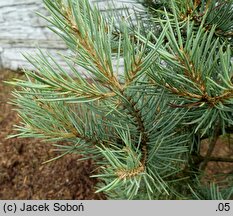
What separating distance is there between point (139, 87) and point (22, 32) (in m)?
2.16

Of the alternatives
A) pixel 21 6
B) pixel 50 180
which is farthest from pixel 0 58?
pixel 50 180

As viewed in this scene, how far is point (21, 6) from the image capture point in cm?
239

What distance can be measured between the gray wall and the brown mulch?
74 cm

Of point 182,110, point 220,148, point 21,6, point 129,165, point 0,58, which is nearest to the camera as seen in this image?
point 129,165

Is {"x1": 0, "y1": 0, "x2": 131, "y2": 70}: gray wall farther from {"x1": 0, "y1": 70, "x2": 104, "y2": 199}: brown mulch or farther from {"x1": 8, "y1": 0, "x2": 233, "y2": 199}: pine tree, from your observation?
{"x1": 8, "y1": 0, "x2": 233, "y2": 199}: pine tree

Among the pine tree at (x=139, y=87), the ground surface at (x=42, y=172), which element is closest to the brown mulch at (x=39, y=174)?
the ground surface at (x=42, y=172)

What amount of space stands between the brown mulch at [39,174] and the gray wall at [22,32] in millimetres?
739

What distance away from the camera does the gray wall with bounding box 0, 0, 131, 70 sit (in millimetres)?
2379

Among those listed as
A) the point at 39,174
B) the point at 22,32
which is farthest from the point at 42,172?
the point at 22,32

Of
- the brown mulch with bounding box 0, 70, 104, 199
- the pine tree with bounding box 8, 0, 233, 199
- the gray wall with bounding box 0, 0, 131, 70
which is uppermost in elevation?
the gray wall with bounding box 0, 0, 131, 70

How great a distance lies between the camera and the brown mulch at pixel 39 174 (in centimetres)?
159

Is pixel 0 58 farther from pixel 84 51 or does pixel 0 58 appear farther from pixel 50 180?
pixel 84 51

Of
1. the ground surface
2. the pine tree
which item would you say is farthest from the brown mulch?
the pine tree

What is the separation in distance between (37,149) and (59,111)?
1128 millimetres
